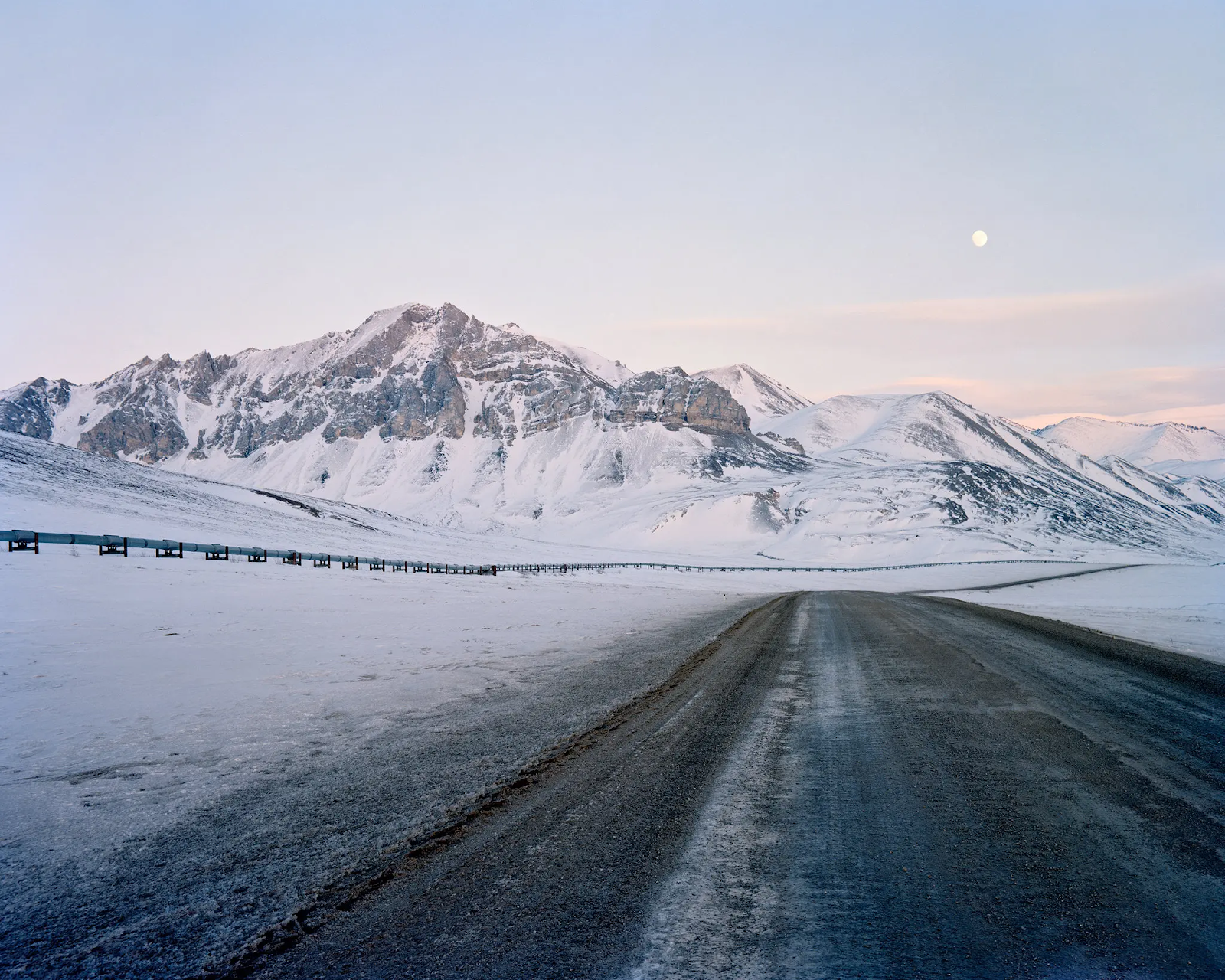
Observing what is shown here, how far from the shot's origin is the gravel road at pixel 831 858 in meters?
3.40

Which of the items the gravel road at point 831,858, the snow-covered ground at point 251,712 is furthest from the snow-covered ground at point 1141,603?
the gravel road at point 831,858

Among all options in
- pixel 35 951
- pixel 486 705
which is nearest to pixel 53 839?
pixel 35 951

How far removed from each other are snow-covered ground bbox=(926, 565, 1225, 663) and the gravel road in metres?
10.5

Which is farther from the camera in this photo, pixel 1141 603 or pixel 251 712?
pixel 1141 603

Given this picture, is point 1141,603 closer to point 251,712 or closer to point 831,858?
point 831,858

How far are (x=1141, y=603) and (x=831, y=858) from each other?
41.6m

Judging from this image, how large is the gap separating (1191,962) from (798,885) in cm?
174

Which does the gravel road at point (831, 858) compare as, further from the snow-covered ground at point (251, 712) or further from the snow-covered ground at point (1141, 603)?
the snow-covered ground at point (1141, 603)

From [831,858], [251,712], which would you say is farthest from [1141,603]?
[251,712]

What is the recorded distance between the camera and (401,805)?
5.41 meters

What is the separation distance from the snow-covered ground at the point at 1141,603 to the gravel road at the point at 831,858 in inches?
415

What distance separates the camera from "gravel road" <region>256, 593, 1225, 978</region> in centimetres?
340

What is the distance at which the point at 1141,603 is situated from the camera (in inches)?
1476

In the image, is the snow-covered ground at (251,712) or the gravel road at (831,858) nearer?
the gravel road at (831,858)
